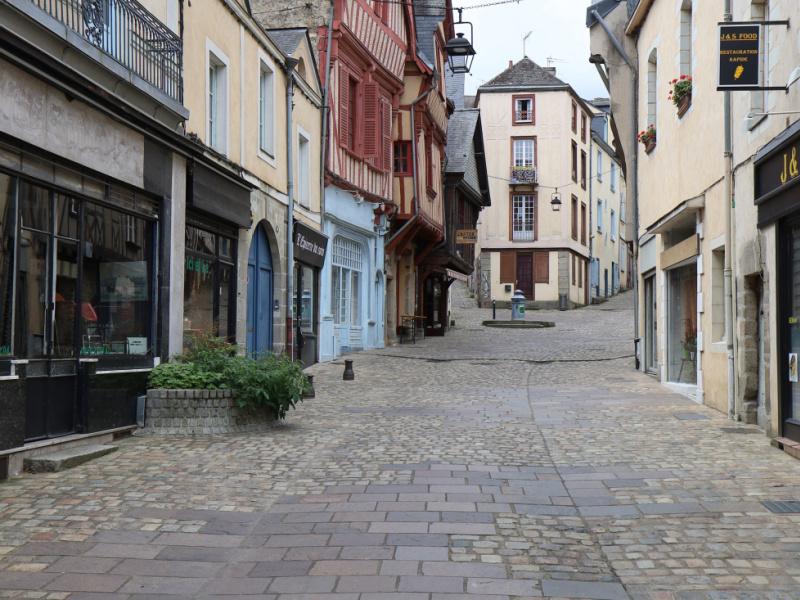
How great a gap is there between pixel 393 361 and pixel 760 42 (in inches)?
445

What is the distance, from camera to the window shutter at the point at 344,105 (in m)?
18.8

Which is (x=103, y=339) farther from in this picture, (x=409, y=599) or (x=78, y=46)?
(x=409, y=599)

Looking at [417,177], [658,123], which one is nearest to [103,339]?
[658,123]

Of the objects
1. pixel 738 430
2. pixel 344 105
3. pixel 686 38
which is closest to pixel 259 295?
pixel 344 105

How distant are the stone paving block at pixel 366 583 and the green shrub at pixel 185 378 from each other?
4983 millimetres

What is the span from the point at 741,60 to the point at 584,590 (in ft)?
20.8

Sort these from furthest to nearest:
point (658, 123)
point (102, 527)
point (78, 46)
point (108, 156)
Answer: point (658, 123) < point (108, 156) < point (78, 46) < point (102, 527)

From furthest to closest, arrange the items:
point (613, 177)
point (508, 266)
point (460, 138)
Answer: point (613, 177) → point (508, 266) → point (460, 138)

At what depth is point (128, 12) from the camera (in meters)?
9.34

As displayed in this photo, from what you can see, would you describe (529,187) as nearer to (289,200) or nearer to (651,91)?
(651,91)

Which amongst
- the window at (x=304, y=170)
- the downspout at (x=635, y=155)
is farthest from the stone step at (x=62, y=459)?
the downspout at (x=635, y=155)

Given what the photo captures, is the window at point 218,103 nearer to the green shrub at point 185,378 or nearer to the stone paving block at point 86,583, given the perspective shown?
the green shrub at point 185,378

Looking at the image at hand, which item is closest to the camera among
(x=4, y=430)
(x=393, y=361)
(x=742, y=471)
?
(x=4, y=430)

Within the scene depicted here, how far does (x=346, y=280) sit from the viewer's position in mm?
20391
